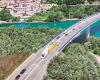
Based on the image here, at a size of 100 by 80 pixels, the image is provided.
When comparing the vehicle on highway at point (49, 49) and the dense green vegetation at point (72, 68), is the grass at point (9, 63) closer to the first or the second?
the vehicle on highway at point (49, 49)

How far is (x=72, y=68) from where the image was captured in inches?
977

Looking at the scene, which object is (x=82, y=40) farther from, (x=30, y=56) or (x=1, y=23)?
(x=1, y=23)

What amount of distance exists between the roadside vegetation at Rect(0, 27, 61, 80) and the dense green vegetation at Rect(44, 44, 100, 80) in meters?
2.96

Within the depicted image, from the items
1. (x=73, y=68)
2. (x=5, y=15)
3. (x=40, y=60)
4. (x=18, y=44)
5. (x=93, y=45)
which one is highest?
(x=73, y=68)

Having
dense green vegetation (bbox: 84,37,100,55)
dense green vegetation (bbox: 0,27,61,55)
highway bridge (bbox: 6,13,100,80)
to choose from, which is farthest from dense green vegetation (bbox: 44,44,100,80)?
dense green vegetation (bbox: 84,37,100,55)

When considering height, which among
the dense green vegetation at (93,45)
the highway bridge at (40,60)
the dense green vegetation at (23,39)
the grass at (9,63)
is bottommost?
the dense green vegetation at (93,45)

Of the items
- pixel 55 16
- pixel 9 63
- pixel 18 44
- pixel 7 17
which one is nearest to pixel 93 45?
pixel 18 44

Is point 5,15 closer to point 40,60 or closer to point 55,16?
point 55,16

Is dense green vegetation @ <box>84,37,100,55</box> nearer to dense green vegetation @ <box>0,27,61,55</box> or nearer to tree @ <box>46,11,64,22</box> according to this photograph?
dense green vegetation @ <box>0,27,61,55</box>

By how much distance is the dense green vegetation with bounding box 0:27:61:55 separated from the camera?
33.0 m

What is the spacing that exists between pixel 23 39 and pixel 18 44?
58.1 inches

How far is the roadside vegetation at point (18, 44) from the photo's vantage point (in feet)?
84.7

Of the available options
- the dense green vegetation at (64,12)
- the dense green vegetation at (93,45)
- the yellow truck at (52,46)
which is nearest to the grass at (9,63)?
the yellow truck at (52,46)

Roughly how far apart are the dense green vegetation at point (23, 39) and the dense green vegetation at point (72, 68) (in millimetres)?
5639
